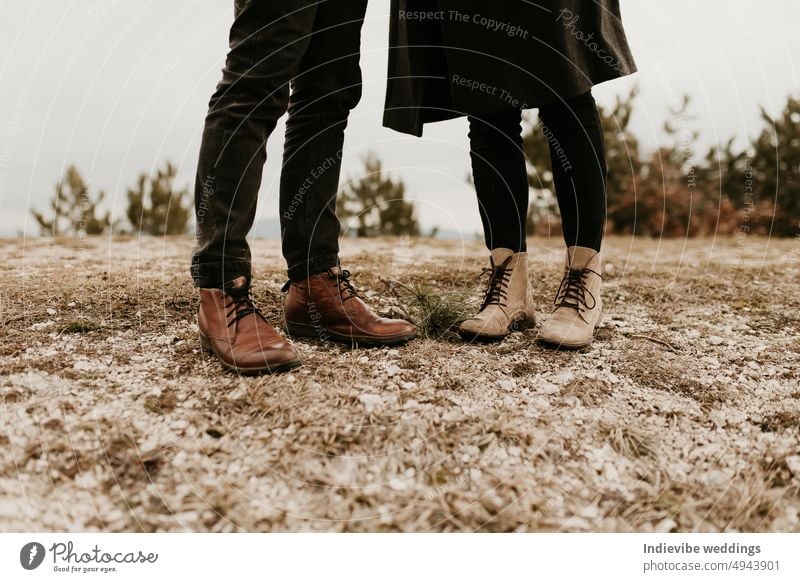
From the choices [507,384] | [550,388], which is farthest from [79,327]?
[550,388]

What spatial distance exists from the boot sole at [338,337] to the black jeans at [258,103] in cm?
A: 33

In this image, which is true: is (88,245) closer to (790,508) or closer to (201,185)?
(201,185)

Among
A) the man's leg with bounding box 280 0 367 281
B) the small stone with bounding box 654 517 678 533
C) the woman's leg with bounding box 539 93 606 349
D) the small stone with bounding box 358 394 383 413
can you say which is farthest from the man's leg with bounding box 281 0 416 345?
the small stone with bounding box 654 517 678 533

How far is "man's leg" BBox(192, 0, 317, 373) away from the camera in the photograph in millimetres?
1448

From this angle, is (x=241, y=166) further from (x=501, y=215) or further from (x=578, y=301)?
(x=578, y=301)

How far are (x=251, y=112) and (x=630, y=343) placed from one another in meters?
1.28

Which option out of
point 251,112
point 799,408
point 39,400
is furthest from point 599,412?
point 39,400

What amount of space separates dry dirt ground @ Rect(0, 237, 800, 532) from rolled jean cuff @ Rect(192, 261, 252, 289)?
0.21m

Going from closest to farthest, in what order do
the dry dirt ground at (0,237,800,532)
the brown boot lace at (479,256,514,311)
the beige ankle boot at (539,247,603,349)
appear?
the dry dirt ground at (0,237,800,532) < the beige ankle boot at (539,247,603,349) < the brown boot lace at (479,256,514,311)

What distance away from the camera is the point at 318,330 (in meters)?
1.81

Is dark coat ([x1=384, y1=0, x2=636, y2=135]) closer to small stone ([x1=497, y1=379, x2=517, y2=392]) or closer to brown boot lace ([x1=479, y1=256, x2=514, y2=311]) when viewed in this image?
brown boot lace ([x1=479, y1=256, x2=514, y2=311])

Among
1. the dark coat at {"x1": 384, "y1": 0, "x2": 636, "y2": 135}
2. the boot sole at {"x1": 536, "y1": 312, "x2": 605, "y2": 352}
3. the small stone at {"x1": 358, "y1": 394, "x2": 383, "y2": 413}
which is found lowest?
the small stone at {"x1": 358, "y1": 394, "x2": 383, "y2": 413}

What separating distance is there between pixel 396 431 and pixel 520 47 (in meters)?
1.14

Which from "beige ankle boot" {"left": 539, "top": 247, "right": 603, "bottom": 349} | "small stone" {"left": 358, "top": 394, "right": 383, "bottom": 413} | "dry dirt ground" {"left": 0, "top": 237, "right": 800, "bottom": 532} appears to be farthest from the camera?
"beige ankle boot" {"left": 539, "top": 247, "right": 603, "bottom": 349}
